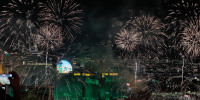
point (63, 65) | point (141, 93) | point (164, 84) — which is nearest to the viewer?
point (141, 93)

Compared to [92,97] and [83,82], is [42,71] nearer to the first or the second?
[83,82]

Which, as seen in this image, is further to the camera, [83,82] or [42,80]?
[83,82]

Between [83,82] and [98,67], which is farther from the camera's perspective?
[98,67]

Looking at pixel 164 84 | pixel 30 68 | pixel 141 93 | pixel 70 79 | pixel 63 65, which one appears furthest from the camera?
pixel 164 84

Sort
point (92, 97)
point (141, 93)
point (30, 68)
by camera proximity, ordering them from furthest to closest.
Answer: point (92, 97) < point (30, 68) < point (141, 93)

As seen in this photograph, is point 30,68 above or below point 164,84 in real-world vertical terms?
above

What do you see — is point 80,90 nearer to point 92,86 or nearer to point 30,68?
point 92,86

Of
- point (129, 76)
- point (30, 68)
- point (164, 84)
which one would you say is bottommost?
point (164, 84)

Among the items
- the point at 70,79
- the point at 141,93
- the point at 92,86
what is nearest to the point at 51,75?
the point at 70,79

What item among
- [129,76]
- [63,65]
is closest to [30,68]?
[63,65]
